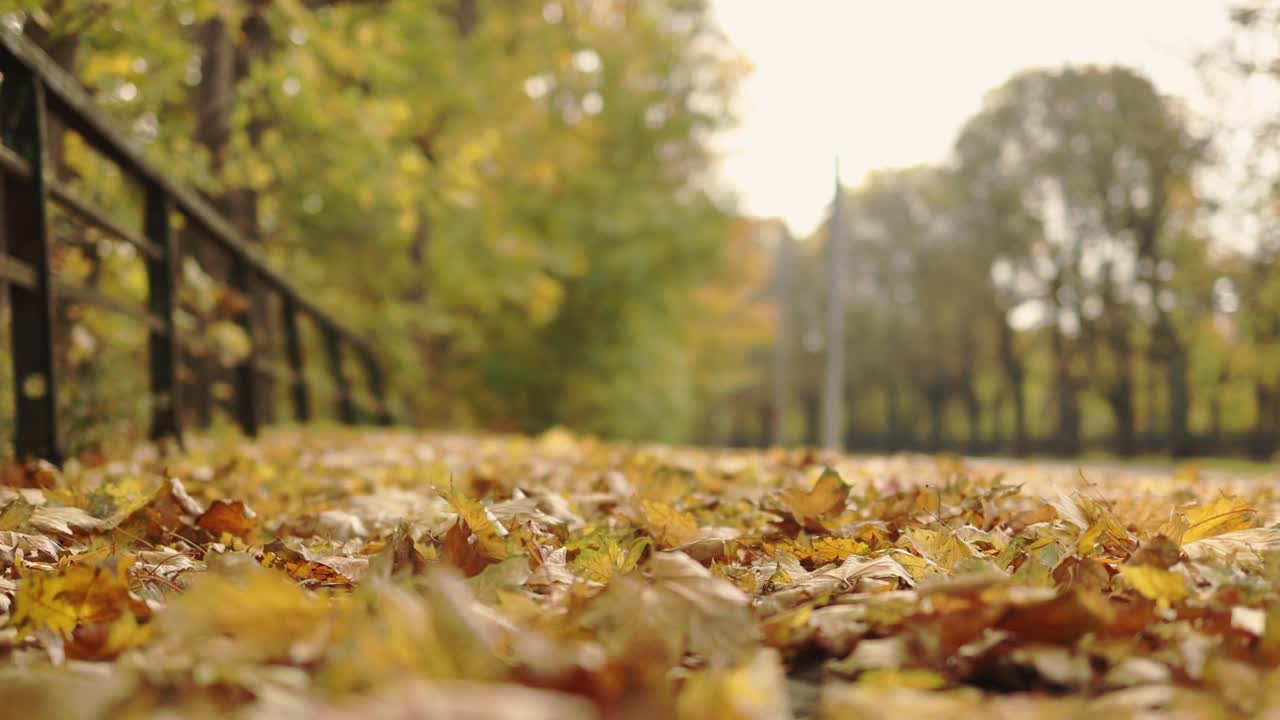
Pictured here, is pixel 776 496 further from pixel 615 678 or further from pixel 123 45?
pixel 123 45

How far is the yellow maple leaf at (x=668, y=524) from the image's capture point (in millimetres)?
1899

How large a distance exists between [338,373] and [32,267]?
19.1 ft

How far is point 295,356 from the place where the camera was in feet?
24.1

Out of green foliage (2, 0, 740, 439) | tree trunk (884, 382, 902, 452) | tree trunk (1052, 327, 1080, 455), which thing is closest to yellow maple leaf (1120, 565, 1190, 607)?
green foliage (2, 0, 740, 439)

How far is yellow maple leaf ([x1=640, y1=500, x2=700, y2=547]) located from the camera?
190 centimetres

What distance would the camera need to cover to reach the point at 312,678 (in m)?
1.02

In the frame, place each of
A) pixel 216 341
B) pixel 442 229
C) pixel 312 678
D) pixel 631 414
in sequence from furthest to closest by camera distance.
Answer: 1. pixel 631 414
2. pixel 442 229
3. pixel 216 341
4. pixel 312 678

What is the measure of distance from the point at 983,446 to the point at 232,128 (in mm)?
28725

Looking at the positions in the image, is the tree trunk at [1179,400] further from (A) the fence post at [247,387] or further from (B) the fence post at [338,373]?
(A) the fence post at [247,387]

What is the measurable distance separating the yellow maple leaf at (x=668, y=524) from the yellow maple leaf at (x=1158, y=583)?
2.62ft

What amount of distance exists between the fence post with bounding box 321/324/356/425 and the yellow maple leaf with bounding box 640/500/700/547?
6.75m

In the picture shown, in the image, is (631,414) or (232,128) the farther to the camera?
(631,414)

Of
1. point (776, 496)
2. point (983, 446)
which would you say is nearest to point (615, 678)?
point (776, 496)

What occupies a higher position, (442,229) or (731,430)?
(442,229)
